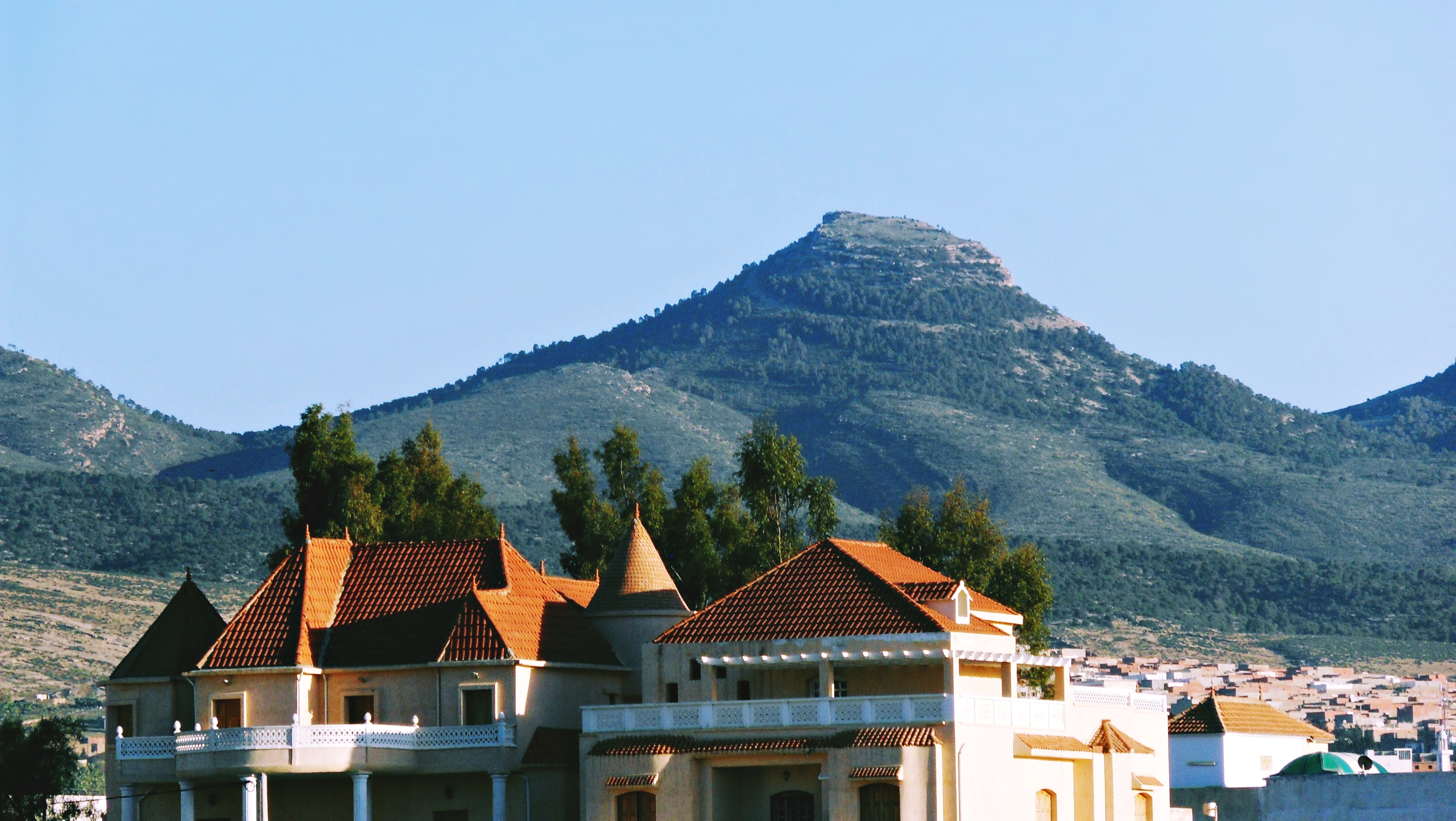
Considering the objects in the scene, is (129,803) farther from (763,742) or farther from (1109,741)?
(1109,741)

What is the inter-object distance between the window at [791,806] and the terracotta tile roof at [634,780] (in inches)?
121

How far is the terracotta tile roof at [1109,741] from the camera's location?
58875mm

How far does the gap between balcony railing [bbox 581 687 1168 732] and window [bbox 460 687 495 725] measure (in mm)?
2372

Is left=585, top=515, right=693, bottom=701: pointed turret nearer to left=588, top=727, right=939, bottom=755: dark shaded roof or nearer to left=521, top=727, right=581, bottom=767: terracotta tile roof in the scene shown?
left=521, top=727, right=581, bottom=767: terracotta tile roof

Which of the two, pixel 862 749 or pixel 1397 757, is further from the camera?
pixel 1397 757

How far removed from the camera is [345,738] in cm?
5684

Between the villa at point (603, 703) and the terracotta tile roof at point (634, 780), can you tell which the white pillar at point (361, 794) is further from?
the terracotta tile roof at point (634, 780)

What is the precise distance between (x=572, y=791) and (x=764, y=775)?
571 cm

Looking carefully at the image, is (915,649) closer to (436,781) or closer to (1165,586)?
(436,781)

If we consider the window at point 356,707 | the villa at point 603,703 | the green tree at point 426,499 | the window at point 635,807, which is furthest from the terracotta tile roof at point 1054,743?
the green tree at point 426,499

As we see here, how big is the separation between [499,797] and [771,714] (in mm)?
7443

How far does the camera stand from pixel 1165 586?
622 ft

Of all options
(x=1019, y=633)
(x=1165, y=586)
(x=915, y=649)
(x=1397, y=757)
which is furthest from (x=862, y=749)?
(x=1165, y=586)

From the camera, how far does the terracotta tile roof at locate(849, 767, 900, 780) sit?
53250mm
